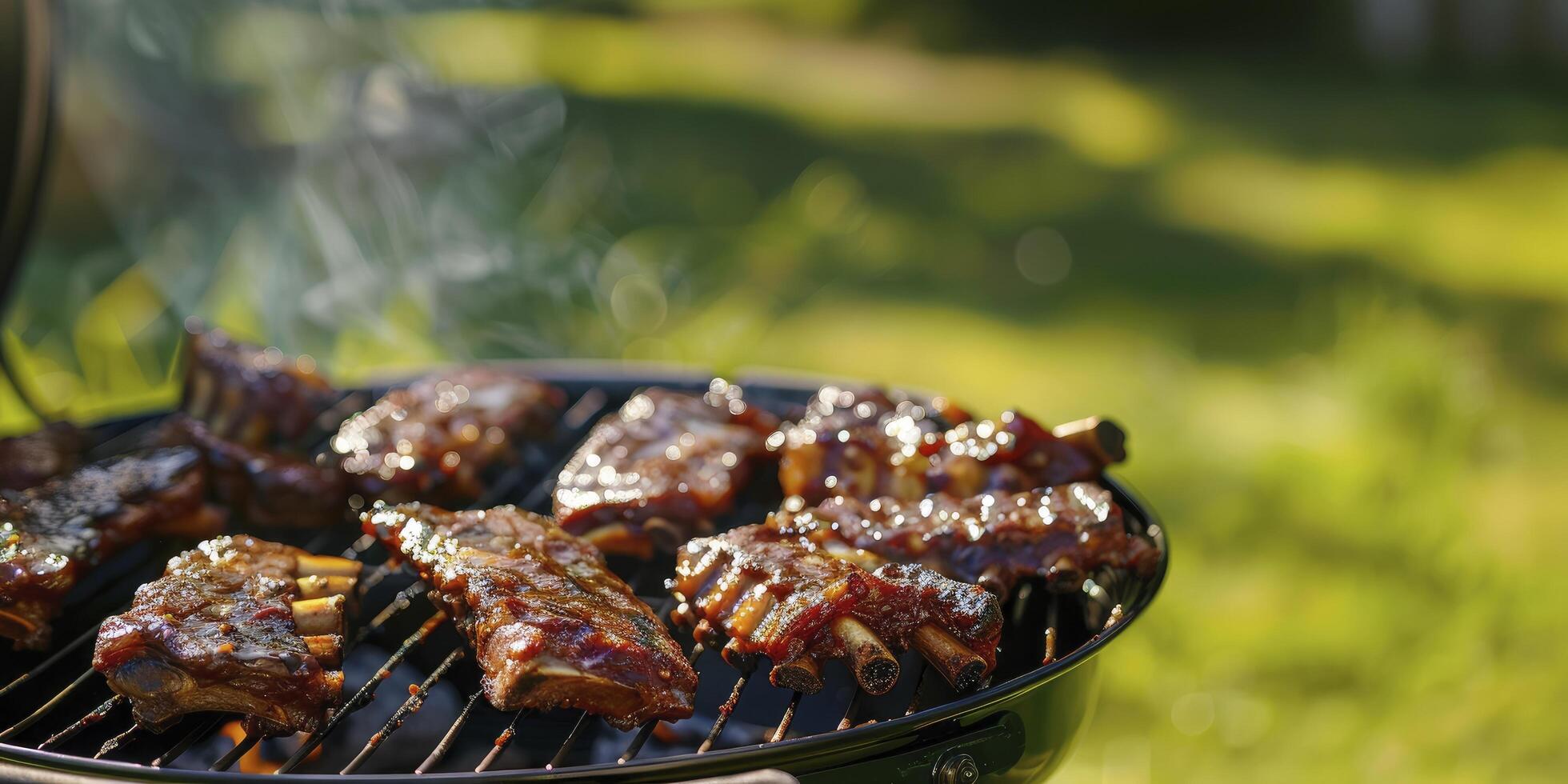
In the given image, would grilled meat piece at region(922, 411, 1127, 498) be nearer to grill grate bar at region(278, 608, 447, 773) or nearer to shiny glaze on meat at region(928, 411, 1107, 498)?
shiny glaze on meat at region(928, 411, 1107, 498)

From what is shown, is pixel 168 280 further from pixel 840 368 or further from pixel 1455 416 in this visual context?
pixel 1455 416

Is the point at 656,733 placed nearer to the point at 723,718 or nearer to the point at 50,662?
the point at 723,718

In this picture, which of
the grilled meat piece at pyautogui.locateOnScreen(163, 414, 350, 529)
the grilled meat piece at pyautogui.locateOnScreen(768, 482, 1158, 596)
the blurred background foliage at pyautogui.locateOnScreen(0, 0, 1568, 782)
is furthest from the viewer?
the blurred background foliage at pyautogui.locateOnScreen(0, 0, 1568, 782)

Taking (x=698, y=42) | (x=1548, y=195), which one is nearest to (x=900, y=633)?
(x=1548, y=195)

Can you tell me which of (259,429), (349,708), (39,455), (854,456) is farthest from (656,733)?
(39,455)

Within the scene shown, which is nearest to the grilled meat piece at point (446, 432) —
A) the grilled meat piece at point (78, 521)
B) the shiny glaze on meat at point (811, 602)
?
the grilled meat piece at point (78, 521)

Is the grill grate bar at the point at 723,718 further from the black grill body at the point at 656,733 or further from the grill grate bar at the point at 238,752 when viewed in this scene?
the grill grate bar at the point at 238,752

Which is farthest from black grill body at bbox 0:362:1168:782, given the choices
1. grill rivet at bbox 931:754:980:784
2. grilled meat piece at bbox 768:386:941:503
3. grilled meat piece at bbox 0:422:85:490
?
grilled meat piece at bbox 768:386:941:503
